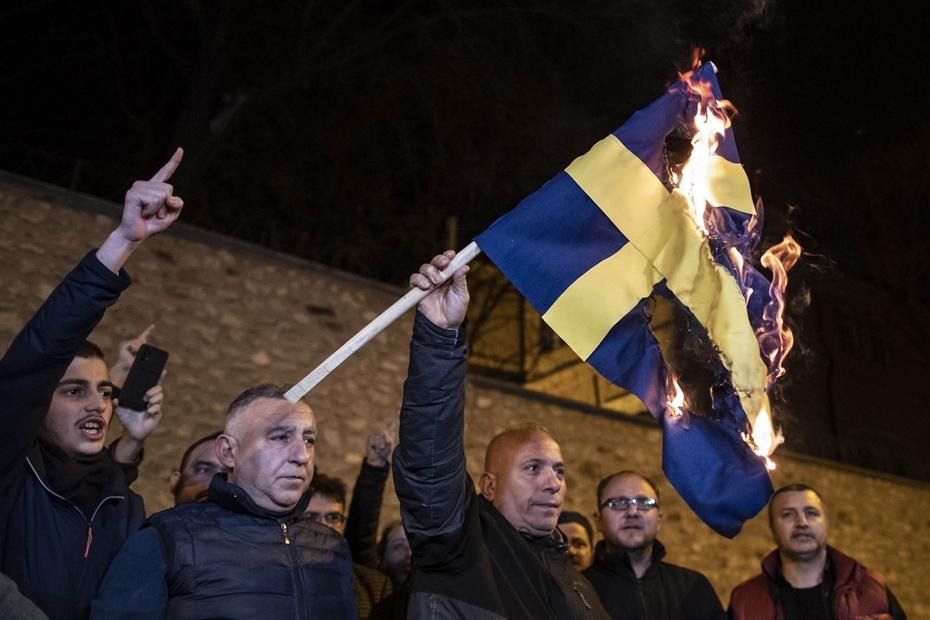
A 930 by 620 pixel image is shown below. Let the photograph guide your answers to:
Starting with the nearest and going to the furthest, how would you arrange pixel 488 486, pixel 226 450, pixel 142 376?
pixel 226 450 < pixel 488 486 < pixel 142 376

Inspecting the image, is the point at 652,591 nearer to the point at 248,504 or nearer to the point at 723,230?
the point at 723,230

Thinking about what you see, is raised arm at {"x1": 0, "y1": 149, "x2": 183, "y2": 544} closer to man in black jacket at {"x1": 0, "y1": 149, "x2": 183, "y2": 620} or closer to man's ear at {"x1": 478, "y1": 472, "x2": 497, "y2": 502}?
man in black jacket at {"x1": 0, "y1": 149, "x2": 183, "y2": 620}

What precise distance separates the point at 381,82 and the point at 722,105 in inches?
369

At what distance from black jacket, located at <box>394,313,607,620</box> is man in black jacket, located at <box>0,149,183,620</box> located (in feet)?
2.97

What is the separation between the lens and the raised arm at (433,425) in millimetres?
2668

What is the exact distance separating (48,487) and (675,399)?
2.09 meters

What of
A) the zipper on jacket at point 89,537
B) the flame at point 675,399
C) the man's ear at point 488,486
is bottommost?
the zipper on jacket at point 89,537

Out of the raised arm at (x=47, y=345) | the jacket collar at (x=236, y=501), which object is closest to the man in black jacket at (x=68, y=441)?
the raised arm at (x=47, y=345)

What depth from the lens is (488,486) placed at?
11.5ft


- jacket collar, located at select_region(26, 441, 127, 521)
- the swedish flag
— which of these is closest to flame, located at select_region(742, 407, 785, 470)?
the swedish flag

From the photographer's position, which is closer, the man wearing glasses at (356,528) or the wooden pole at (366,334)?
the wooden pole at (366,334)

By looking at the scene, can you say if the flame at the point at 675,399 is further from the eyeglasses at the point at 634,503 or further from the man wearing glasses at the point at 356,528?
the man wearing glasses at the point at 356,528

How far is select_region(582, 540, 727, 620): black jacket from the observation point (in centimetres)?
420

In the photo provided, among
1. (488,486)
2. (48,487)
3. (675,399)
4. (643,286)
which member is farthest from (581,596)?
(48,487)
